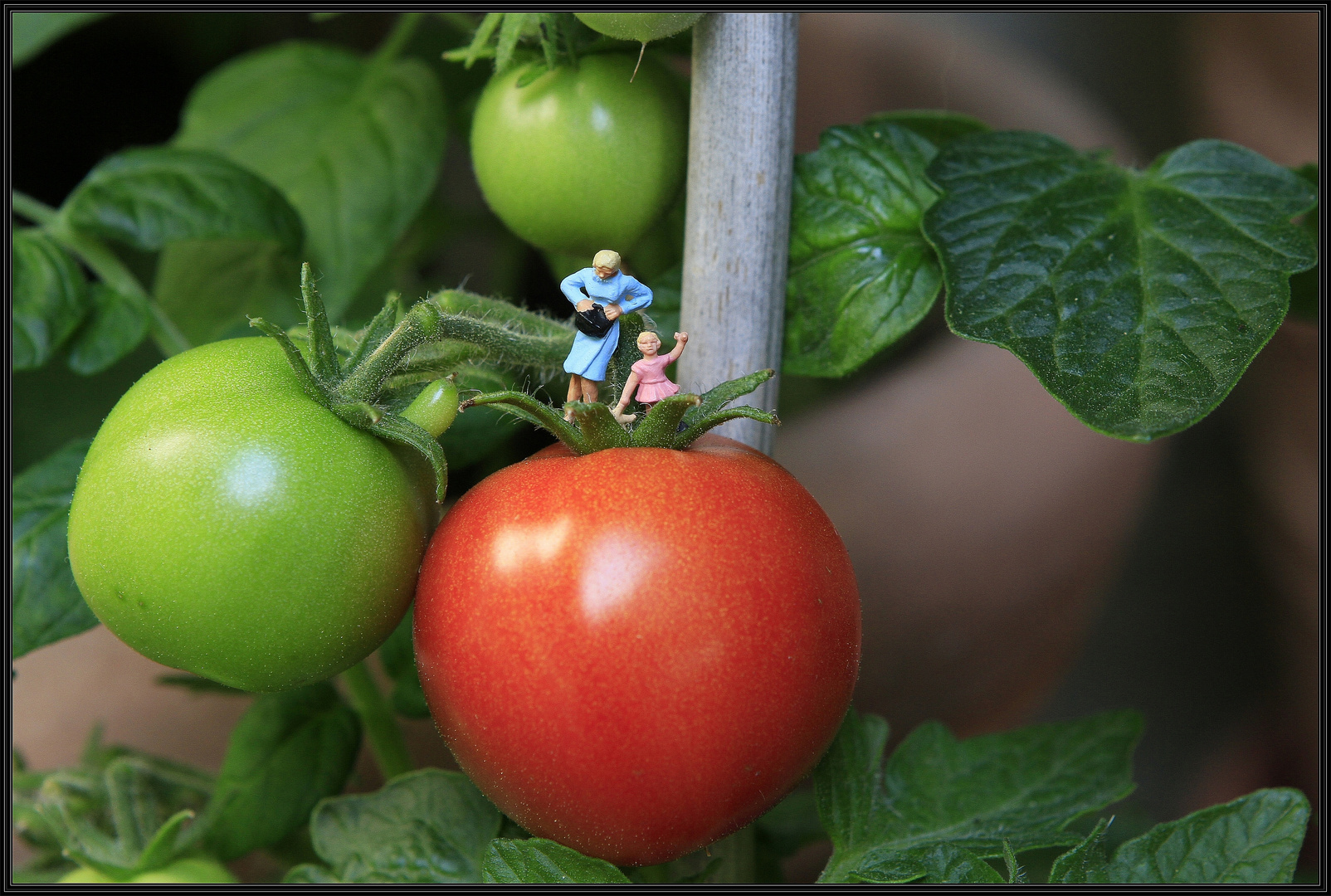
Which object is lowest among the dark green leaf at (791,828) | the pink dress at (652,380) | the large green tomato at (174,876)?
the dark green leaf at (791,828)

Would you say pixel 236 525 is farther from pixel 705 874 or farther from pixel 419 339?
pixel 705 874

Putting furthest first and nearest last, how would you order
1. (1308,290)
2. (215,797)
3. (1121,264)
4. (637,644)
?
(1308,290), (215,797), (1121,264), (637,644)

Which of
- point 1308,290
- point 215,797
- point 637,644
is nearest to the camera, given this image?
point 637,644

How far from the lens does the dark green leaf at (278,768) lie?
565 mm

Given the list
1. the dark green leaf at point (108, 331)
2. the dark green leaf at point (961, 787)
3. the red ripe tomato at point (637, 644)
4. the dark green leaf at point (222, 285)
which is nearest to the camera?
the red ripe tomato at point (637, 644)

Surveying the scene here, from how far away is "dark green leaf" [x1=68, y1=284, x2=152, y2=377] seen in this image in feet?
1.87

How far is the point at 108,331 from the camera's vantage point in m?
0.58

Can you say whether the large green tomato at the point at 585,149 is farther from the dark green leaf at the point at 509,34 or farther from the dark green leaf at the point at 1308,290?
the dark green leaf at the point at 1308,290

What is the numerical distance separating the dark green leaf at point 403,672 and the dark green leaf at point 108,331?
23 centimetres

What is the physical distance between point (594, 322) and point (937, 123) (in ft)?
1.08

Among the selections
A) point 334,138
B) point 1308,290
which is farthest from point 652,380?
point 1308,290

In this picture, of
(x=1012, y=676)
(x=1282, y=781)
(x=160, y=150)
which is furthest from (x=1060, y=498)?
(x=160, y=150)

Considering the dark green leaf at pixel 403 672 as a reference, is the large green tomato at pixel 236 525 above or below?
above

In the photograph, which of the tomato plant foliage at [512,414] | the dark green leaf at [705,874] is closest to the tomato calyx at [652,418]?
the tomato plant foliage at [512,414]
